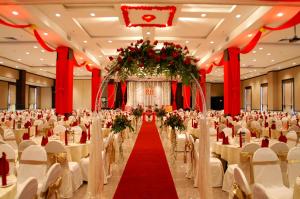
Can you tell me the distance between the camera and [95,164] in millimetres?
4242

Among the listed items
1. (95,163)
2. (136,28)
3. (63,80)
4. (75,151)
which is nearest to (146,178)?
(75,151)

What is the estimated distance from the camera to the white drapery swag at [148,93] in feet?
101

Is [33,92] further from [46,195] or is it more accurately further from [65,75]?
[46,195]

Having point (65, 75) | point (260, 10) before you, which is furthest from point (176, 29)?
point (65, 75)

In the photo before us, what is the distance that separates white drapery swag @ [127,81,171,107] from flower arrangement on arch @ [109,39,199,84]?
2633 centimetres

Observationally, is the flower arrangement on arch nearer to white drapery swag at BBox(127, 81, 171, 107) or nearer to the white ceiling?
the white ceiling

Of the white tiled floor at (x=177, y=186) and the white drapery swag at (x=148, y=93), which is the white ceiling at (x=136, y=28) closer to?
the white tiled floor at (x=177, y=186)

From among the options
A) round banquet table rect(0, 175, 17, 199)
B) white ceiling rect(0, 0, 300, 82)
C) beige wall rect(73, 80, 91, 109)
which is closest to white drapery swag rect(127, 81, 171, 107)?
beige wall rect(73, 80, 91, 109)

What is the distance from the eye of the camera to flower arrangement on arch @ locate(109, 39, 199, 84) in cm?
405

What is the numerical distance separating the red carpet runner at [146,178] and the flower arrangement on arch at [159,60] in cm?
207

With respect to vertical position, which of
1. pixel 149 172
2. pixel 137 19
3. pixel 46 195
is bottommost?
pixel 149 172

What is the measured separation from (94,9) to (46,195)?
7.18m

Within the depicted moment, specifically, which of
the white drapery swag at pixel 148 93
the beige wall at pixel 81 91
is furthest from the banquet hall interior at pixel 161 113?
the white drapery swag at pixel 148 93

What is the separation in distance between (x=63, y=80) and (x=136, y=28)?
415 cm
